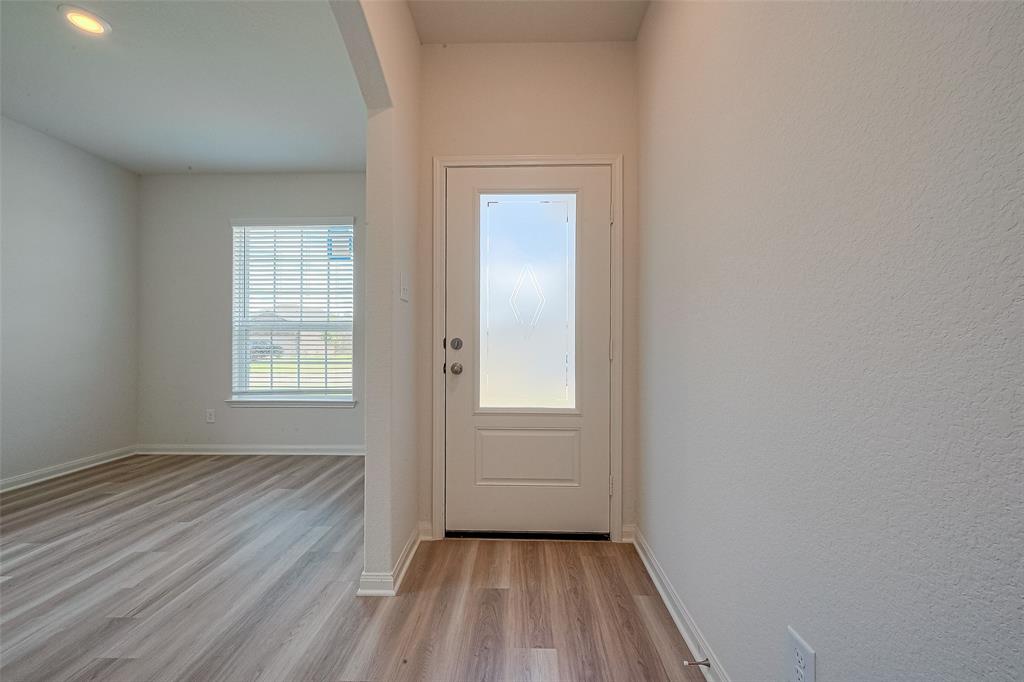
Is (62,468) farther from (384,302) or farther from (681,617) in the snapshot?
(681,617)

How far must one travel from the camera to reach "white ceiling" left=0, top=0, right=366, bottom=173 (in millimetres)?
2205

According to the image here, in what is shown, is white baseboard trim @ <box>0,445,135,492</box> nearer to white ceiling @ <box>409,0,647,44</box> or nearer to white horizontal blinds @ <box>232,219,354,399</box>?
white horizontal blinds @ <box>232,219,354,399</box>

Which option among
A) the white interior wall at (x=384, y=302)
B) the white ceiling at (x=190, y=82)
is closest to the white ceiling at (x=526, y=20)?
the white interior wall at (x=384, y=302)

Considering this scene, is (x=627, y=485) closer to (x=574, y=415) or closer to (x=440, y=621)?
(x=574, y=415)

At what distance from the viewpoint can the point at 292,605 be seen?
1678 mm

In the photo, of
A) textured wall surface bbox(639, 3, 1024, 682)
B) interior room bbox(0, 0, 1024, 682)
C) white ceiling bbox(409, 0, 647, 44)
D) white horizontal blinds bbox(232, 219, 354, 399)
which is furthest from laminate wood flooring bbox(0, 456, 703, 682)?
white ceiling bbox(409, 0, 647, 44)

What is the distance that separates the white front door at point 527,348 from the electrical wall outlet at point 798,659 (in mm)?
1396

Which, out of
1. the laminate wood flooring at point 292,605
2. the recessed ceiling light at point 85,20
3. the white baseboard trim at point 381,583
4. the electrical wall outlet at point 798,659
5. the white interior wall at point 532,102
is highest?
the recessed ceiling light at point 85,20

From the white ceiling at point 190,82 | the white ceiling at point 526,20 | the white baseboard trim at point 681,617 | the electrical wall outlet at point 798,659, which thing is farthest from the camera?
the white ceiling at point 190,82

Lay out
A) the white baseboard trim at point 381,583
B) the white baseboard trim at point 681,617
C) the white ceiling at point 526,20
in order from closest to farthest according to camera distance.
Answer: the white baseboard trim at point 681,617, the white baseboard trim at point 381,583, the white ceiling at point 526,20

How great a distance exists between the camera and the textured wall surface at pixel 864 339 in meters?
0.52

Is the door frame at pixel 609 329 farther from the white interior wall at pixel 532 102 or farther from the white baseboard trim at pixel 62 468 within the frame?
the white baseboard trim at pixel 62 468

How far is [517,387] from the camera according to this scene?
2.35 metres

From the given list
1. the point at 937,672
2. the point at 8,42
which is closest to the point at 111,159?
the point at 8,42
